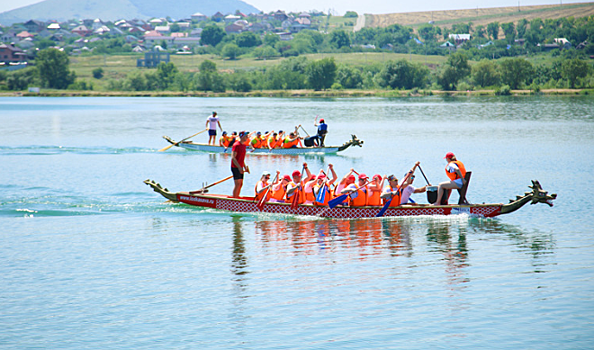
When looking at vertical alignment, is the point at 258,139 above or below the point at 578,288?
above

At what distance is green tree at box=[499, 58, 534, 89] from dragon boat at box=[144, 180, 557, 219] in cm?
11370

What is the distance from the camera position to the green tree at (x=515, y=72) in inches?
4975

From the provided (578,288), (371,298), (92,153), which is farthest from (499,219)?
(92,153)

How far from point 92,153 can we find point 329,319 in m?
32.7

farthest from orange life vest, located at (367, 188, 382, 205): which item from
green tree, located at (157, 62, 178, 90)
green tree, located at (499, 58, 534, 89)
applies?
green tree, located at (157, 62, 178, 90)

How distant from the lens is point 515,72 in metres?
127

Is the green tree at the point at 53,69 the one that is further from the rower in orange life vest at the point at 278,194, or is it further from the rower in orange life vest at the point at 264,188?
the rower in orange life vest at the point at 278,194

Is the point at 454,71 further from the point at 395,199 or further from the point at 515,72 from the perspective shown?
the point at 395,199

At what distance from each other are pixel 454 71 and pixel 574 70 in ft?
76.7

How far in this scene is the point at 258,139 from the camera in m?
39.6

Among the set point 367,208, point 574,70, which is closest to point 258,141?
point 367,208

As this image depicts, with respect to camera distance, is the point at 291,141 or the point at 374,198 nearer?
the point at 374,198

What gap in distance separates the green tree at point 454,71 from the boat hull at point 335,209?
114913 mm

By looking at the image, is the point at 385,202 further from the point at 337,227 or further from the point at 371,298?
the point at 371,298
